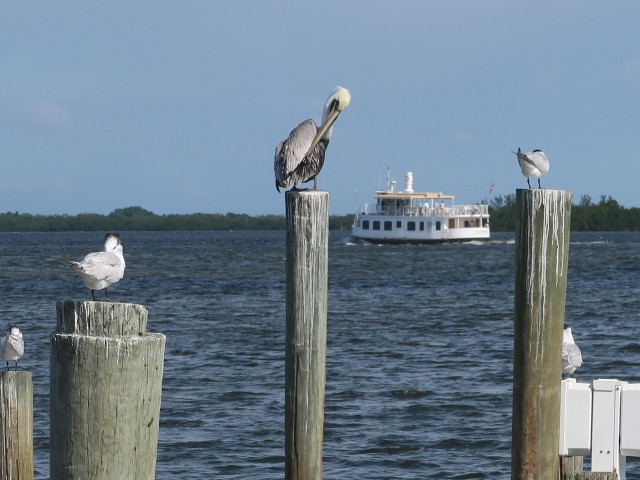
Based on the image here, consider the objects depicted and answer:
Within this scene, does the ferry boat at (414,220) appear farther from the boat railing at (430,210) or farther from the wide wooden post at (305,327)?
the wide wooden post at (305,327)

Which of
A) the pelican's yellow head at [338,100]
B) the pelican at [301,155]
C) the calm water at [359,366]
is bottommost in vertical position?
the calm water at [359,366]

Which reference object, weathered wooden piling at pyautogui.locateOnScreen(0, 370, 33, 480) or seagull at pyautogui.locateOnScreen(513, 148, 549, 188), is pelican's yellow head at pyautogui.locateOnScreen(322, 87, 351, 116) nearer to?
seagull at pyautogui.locateOnScreen(513, 148, 549, 188)

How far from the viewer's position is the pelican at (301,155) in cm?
802

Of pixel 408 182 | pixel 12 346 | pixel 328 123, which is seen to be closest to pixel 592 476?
pixel 328 123

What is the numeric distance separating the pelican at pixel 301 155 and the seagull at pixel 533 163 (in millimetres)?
1842

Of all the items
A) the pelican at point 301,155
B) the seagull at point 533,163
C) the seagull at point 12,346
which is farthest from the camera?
the seagull at point 12,346

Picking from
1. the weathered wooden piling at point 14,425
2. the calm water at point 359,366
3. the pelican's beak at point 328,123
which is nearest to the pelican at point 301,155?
the pelican's beak at point 328,123

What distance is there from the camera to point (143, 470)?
367 centimetres

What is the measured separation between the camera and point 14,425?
21.4ft

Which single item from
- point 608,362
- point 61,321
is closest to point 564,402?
point 61,321

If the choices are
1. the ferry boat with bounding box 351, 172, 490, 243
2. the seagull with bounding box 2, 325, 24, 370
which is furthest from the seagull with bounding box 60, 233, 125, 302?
the ferry boat with bounding box 351, 172, 490, 243

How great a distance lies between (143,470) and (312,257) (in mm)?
2706

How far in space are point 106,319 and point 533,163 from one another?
20.8 ft

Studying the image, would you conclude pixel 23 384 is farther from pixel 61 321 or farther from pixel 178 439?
pixel 178 439
